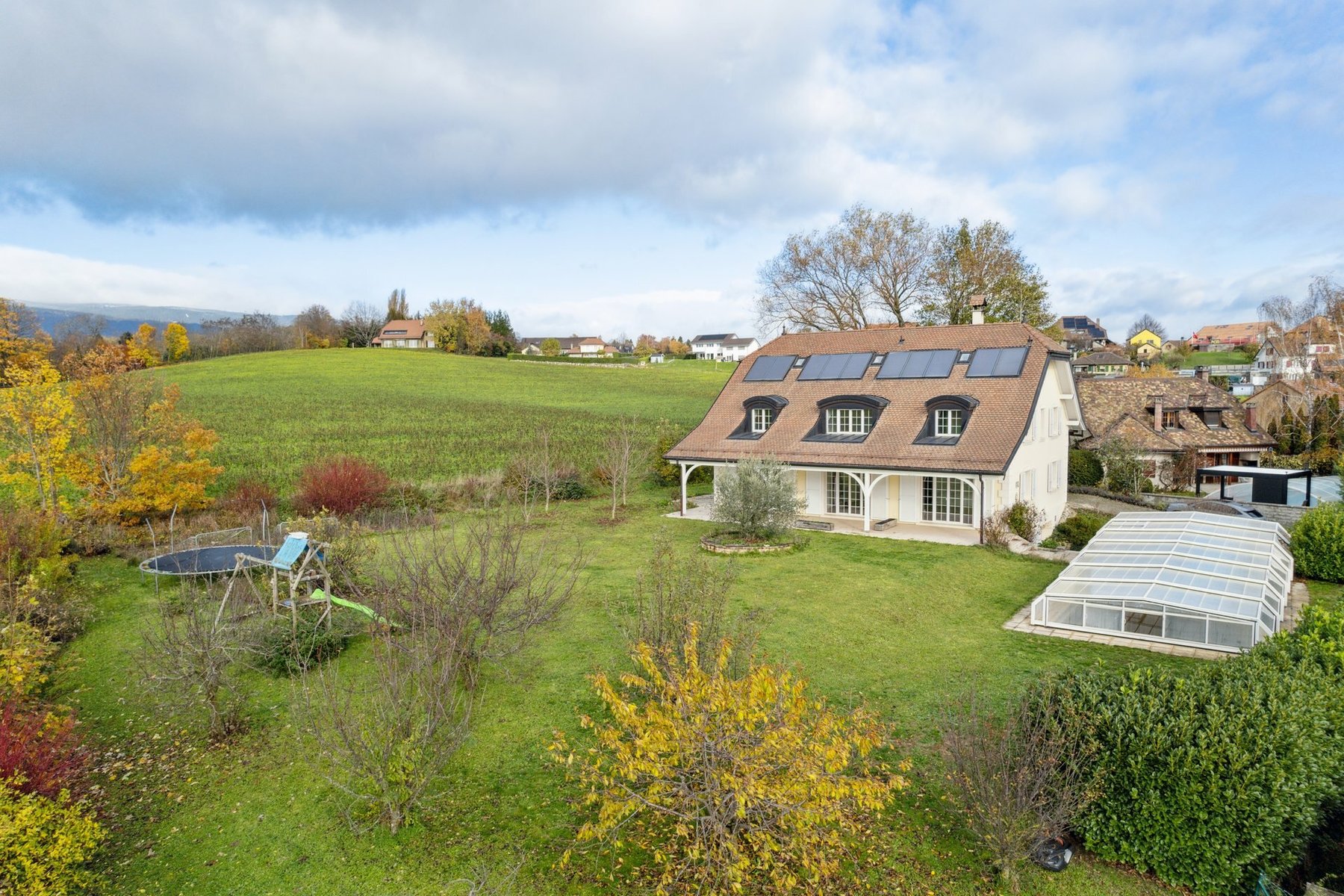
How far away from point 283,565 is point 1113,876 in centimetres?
1207

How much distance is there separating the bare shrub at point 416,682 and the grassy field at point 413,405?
1823 centimetres

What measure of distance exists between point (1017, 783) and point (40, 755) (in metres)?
9.96

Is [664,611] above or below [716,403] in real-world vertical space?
below

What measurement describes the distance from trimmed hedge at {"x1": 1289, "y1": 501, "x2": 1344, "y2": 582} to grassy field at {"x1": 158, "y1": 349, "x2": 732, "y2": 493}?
23669 mm

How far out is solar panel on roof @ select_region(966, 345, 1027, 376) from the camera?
21672 mm

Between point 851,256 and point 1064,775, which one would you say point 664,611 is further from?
point 851,256

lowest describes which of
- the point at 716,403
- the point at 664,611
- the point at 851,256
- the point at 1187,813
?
the point at 1187,813

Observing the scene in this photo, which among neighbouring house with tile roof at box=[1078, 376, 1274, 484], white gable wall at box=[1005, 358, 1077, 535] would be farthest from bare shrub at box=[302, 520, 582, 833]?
neighbouring house with tile roof at box=[1078, 376, 1274, 484]

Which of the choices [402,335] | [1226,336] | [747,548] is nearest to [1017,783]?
[747,548]

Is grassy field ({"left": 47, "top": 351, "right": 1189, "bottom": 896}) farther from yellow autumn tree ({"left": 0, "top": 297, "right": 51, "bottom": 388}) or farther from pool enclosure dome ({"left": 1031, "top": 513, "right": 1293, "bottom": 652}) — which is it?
yellow autumn tree ({"left": 0, "top": 297, "right": 51, "bottom": 388})

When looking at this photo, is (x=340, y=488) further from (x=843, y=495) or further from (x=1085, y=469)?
(x=1085, y=469)

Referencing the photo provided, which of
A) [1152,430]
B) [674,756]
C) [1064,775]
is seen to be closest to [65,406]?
[674,756]

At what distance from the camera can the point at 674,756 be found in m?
5.60

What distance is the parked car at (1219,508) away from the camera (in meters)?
22.7
